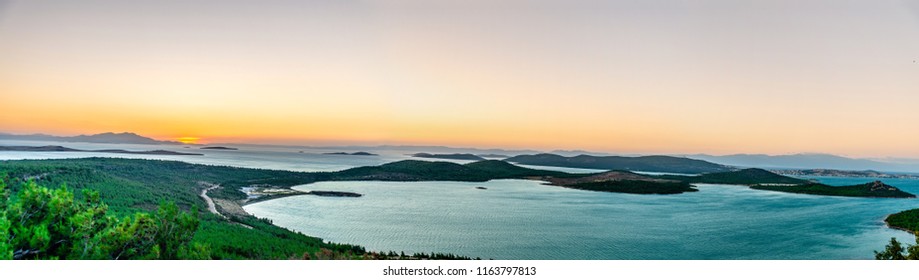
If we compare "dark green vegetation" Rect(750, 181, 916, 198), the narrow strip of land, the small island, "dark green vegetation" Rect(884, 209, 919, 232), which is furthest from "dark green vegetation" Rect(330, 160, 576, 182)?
"dark green vegetation" Rect(884, 209, 919, 232)

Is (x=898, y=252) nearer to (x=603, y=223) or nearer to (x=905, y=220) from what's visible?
(x=905, y=220)

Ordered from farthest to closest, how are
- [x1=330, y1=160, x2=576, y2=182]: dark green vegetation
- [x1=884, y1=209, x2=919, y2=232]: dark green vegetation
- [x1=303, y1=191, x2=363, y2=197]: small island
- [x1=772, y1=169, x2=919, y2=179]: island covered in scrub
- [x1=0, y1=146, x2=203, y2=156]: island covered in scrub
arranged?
[x1=330, y1=160, x2=576, y2=182]: dark green vegetation
[x1=303, y1=191, x2=363, y2=197]: small island
[x1=772, y1=169, x2=919, y2=179]: island covered in scrub
[x1=884, y1=209, x2=919, y2=232]: dark green vegetation
[x1=0, y1=146, x2=203, y2=156]: island covered in scrub

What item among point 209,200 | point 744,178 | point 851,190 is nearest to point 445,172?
point 209,200

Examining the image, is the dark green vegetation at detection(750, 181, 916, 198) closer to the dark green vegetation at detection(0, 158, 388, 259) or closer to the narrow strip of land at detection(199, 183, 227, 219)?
the dark green vegetation at detection(0, 158, 388, 259)
